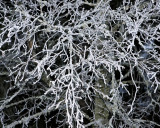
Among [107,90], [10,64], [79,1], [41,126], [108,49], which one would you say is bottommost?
[41,126]

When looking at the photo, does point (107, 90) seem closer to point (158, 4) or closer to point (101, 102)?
point (101, 102)

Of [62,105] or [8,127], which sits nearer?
[8,127]

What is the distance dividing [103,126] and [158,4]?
152 cm

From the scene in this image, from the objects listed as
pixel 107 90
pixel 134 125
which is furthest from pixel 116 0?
pixel 134 125

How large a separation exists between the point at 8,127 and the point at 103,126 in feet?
3.74

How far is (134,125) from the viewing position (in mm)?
2646

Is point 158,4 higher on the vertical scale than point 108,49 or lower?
higher

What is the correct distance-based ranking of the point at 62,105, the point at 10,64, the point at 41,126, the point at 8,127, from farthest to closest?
the point at 41,126
the point at 10,64
the point at 62,105
the point at 8,127

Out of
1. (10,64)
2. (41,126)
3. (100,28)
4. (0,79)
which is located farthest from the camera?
(41,126)

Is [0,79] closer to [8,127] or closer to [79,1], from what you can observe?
[8,127]

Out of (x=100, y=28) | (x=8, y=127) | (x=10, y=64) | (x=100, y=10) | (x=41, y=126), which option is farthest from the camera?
(x=41, y=126)

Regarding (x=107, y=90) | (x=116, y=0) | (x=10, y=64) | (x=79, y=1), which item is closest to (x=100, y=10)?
(x=79, y=1)

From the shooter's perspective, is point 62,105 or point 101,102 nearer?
point 62,105

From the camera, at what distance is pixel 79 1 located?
253 centimetres
